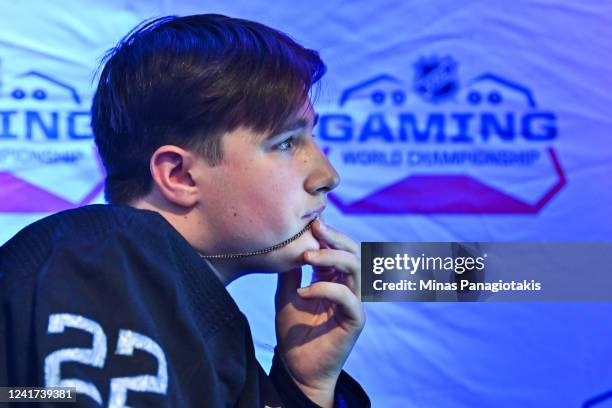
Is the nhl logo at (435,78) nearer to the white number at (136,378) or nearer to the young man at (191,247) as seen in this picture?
the young man at (191,247)

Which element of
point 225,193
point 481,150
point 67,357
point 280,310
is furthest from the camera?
point 481,150

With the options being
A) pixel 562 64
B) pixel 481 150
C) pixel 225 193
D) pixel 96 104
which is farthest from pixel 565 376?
pixel 96 104

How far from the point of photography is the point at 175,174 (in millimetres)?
732

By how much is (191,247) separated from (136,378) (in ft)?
0.50

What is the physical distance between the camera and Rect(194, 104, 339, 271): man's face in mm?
721

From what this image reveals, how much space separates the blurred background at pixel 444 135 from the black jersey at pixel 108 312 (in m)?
0.66

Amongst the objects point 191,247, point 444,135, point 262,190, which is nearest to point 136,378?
point 191,247

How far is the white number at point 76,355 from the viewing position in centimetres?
49

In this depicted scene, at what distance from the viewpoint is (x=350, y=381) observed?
90 cm

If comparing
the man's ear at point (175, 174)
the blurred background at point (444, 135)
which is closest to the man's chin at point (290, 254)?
the man's ear at point (175, 174)

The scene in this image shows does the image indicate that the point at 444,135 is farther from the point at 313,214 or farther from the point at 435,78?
the point at 313,214

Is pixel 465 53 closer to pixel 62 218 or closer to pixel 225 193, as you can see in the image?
pixel 225 193

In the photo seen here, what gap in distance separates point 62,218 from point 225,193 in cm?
19

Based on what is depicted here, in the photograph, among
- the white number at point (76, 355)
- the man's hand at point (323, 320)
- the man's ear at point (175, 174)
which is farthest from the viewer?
the man's hand at point (323, 320)
